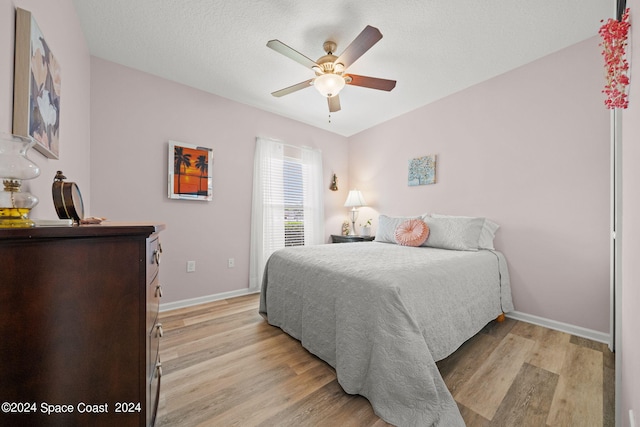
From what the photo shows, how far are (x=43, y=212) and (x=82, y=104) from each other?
1.28 metres

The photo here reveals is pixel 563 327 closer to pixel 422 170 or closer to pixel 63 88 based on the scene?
pixel 422 170

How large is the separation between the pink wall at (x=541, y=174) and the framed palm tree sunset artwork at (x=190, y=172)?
2.81m

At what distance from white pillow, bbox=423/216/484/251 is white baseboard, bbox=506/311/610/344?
2.62ft

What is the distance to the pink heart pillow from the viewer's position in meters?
2.58

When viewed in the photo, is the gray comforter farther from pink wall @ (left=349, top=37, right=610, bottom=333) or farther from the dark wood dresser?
the dark wood dresser

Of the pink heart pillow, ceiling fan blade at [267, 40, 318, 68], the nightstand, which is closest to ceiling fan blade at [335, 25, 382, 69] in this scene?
ceiling fan blade at [267, 40, 318, 68]

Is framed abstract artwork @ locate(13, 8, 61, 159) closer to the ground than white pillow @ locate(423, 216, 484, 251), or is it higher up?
higher up

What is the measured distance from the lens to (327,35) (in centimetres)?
201

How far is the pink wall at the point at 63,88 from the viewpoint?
37.2 inches

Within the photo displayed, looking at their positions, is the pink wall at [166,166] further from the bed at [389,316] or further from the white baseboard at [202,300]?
the bed at [389,316]

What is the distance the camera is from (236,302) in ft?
9.32

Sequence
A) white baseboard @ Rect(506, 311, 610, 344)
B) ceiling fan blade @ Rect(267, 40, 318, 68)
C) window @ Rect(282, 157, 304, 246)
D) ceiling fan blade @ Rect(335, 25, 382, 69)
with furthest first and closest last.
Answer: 1. window @ Rect(282, 157, 304, 246)
2. white baseboard @ Rect(506, 311, 610, 344)
3. ceiling fan blade @ Rect(267, 40, 318, 68)
4. ceiling fan blade @ Rect(335, 25, 382, 69)

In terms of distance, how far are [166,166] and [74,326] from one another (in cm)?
231

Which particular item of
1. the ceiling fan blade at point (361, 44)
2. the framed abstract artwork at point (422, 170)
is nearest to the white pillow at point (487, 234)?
the framed abstract artwork at point (422, 170)
